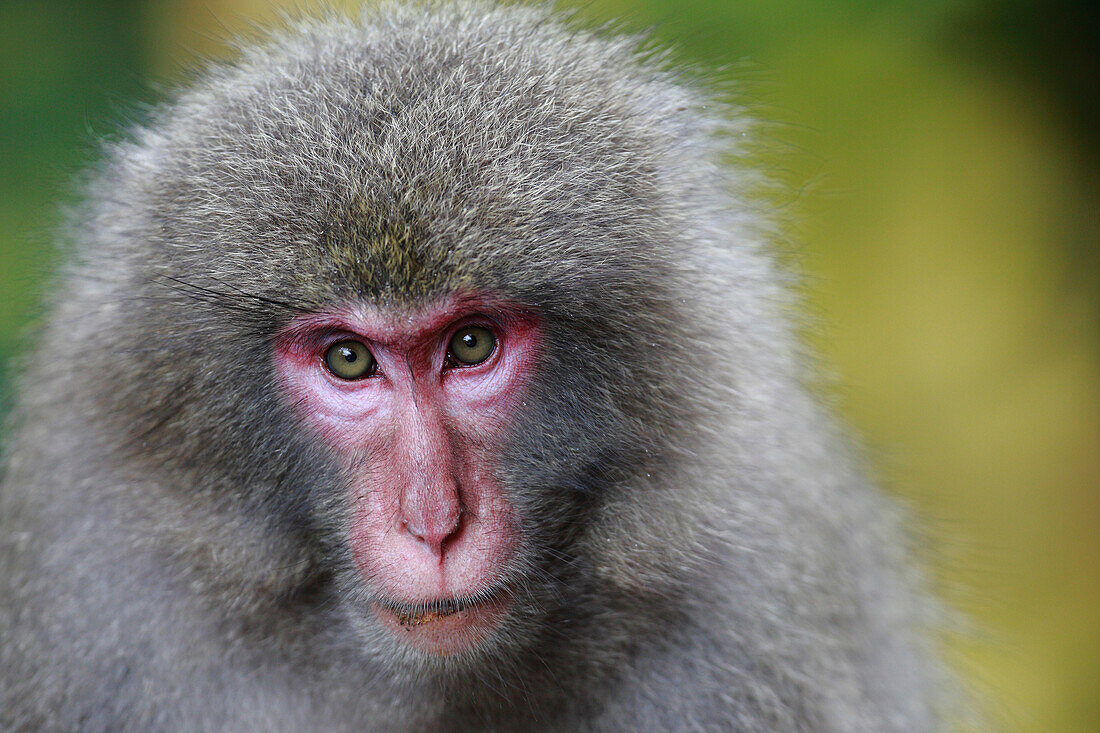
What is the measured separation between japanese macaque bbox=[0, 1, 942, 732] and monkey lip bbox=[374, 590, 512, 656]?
0.04 ft

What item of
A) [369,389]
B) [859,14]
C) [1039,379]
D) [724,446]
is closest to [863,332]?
[1039,379]

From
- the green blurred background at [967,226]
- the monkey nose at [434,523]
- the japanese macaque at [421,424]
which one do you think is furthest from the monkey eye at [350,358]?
the green blurred background at [967,226]

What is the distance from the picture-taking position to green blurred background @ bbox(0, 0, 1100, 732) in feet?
25.8

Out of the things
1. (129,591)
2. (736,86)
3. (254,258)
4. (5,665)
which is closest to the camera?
(254,258)

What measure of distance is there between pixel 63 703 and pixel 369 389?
1448 mm

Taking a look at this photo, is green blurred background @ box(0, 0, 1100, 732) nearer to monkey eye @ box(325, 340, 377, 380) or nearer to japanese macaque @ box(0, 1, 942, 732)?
japanese macaque @ box(0, 1, 942, 732)

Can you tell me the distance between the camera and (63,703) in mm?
3566

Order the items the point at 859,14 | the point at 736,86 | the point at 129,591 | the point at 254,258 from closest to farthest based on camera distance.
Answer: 1. the point at 254,258
2. the point at 129,591
3. the point at 736,86
4. the point at 859,14

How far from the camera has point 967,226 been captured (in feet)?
26.3

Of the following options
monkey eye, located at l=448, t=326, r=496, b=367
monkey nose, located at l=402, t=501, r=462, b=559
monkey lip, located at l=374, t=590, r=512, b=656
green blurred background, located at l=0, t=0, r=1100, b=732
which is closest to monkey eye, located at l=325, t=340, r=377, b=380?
monkey eye, located at l=448, t=326, r=496, b=367

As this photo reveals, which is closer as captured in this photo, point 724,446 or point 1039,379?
point 724,446

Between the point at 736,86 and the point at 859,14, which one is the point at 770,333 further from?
the point at 859,14

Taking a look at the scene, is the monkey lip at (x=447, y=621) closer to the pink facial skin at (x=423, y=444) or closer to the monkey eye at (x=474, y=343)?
the pink facial skin at (x=423, y=444)

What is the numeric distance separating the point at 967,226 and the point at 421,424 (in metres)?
6.05
